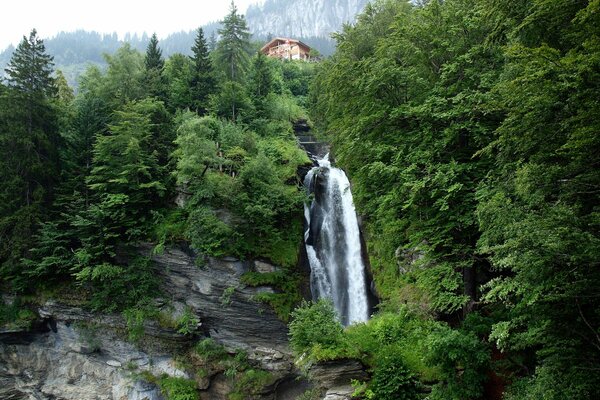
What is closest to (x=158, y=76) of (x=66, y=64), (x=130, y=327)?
(x=130, y=327)

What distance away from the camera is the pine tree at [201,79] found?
28844mm

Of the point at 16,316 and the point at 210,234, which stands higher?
the point at 210,234

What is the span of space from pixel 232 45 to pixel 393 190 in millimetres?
25874

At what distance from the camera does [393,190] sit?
12.7 m

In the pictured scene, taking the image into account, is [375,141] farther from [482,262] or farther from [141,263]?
[141,263]

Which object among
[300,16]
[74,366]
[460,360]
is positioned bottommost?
[74,366]

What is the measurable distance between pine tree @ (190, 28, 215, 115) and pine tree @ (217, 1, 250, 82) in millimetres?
3845

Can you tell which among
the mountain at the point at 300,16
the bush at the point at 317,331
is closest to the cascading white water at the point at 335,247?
the bush at the point at 317,331

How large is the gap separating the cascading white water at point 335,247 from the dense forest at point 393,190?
1.27 meters

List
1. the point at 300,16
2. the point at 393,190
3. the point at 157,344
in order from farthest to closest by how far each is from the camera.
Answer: the point at 300,16 → the point at 157,344 → the point at 393,190

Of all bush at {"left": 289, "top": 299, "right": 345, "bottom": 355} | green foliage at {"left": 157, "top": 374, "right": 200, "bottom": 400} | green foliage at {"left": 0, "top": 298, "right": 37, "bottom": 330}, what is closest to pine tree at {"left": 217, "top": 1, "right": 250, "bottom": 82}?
green foliage at {"left": 0, "top": 298, "right": 37, "bottom": 330}

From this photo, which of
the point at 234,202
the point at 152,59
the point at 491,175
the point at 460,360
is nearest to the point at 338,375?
the point at 460,360

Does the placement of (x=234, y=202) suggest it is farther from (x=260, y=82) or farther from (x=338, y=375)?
(x=260, y=82)

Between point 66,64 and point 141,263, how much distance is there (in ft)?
506
